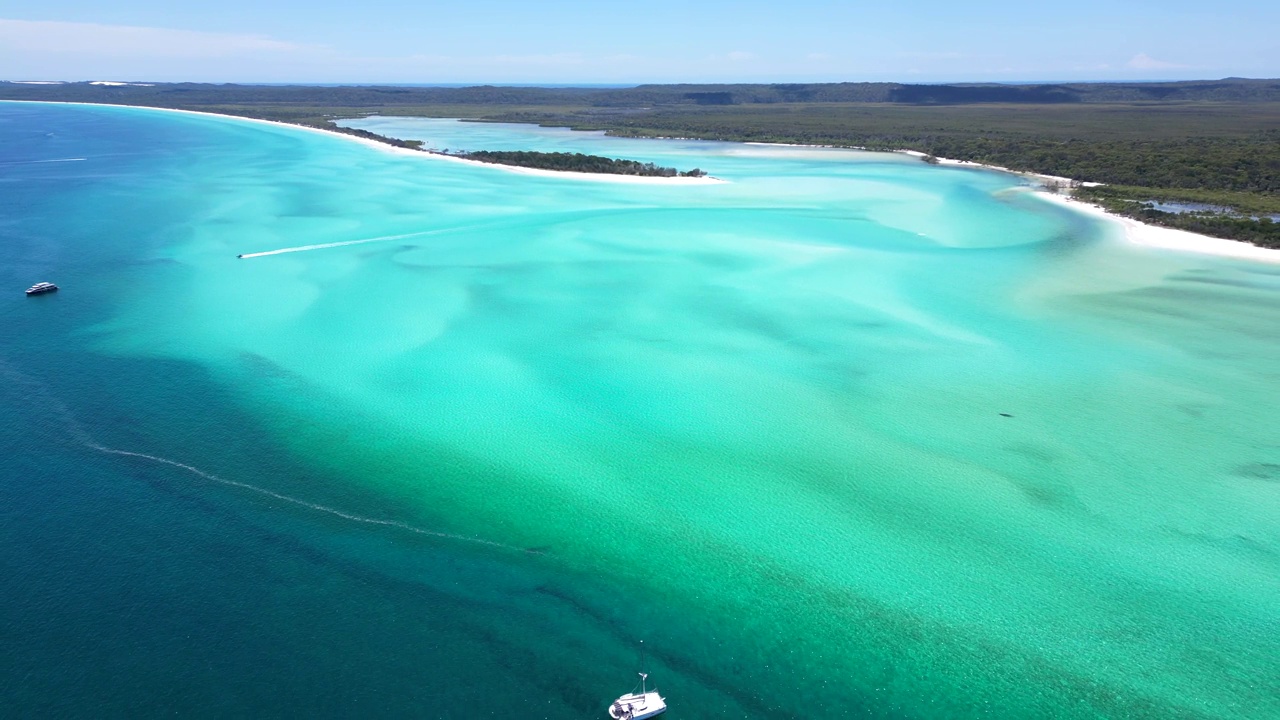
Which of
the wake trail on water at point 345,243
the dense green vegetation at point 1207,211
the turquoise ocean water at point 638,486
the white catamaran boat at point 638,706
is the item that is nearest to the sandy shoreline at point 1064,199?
the dense green vegetation at point 1207,211

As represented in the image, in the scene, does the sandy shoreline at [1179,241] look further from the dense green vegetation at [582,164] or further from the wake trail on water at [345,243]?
the wake trail on water at [345,243]

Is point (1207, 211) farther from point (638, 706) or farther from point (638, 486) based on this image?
point (638, 706)

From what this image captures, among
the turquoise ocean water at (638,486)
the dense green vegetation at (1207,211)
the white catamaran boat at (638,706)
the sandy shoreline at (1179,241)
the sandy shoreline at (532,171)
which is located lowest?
the white catamaran boat at (638,706)

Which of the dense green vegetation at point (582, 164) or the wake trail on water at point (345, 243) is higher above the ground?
the dense green vegetation at point (582, 164)

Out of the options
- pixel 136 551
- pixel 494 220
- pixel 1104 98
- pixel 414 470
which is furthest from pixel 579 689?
pixel 1104 98

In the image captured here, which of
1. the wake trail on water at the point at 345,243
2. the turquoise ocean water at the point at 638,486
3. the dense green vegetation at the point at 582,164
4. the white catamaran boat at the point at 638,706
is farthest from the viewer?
the dense green vegetation at the point at 582,164

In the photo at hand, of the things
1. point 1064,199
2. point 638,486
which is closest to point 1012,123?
point 1064,199

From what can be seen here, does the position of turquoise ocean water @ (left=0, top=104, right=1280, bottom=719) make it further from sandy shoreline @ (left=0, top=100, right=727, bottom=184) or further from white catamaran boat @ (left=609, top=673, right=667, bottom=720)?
sandy shoreline @ (left=0, top=100, right=727, bottom=184)
